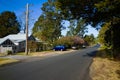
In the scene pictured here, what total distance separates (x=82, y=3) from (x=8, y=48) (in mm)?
39055

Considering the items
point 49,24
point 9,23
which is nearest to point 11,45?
point 49,24

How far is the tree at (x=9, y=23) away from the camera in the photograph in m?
95.6

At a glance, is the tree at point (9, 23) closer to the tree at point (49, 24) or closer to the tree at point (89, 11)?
the tree at point (49, 24)

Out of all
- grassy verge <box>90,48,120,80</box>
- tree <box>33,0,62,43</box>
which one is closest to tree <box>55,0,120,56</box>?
grassy verge <box>90,48,120,80</box>

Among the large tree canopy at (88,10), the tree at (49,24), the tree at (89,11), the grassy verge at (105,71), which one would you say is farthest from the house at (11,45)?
the grassy verge at (105,71)

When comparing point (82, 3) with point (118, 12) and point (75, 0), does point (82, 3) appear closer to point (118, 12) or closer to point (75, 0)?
point (75, 0)

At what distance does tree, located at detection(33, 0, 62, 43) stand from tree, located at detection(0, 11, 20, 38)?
14.9 metres

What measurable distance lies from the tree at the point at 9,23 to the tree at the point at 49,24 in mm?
14855

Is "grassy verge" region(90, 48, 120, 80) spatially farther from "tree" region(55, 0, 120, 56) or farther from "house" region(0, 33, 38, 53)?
"house" region(0, 33, 38, 53)

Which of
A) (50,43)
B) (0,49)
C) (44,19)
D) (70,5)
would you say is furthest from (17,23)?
(70,5)

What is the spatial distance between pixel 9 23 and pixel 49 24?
22453mm

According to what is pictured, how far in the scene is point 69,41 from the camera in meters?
85.2

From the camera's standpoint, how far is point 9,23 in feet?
326

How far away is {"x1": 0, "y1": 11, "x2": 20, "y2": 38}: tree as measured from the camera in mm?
95613
